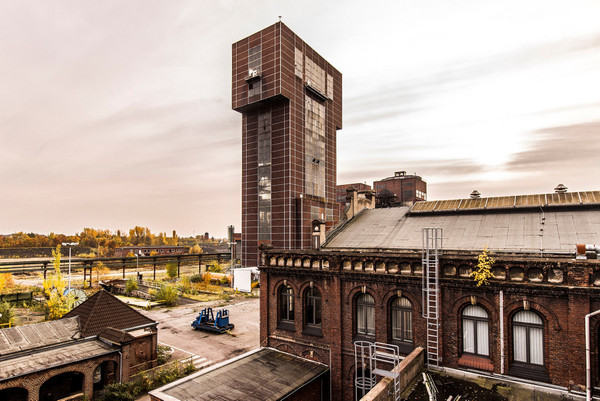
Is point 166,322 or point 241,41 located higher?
point 241,41

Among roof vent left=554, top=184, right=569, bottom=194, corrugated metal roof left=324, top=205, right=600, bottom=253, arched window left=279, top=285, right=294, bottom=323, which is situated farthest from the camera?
arched window left=279, top=285, right=294, bottom=323

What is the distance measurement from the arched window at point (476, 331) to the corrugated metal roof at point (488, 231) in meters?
3.34

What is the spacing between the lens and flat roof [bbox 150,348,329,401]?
1452 cm

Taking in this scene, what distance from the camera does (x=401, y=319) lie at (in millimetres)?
16000

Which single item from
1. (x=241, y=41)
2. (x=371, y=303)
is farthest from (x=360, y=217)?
(x=241, y=41)

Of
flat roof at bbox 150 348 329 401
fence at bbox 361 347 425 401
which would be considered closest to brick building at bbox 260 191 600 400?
fence at bbox 361 347 425 401

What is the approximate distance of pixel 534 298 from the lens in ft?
41.5

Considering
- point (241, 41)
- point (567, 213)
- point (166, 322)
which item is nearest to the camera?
point (567, 213)

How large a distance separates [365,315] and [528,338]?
7.16 m

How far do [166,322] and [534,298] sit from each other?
36339mm

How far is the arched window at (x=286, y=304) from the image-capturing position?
19.8m

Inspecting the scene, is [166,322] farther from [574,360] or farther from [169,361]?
[574,360]

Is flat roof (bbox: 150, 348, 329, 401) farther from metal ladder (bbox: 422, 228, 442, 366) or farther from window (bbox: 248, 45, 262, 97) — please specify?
window (bbox: 248, 45, 262, 97)

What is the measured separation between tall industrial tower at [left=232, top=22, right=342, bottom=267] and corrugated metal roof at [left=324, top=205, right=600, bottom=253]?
32.1 metres
